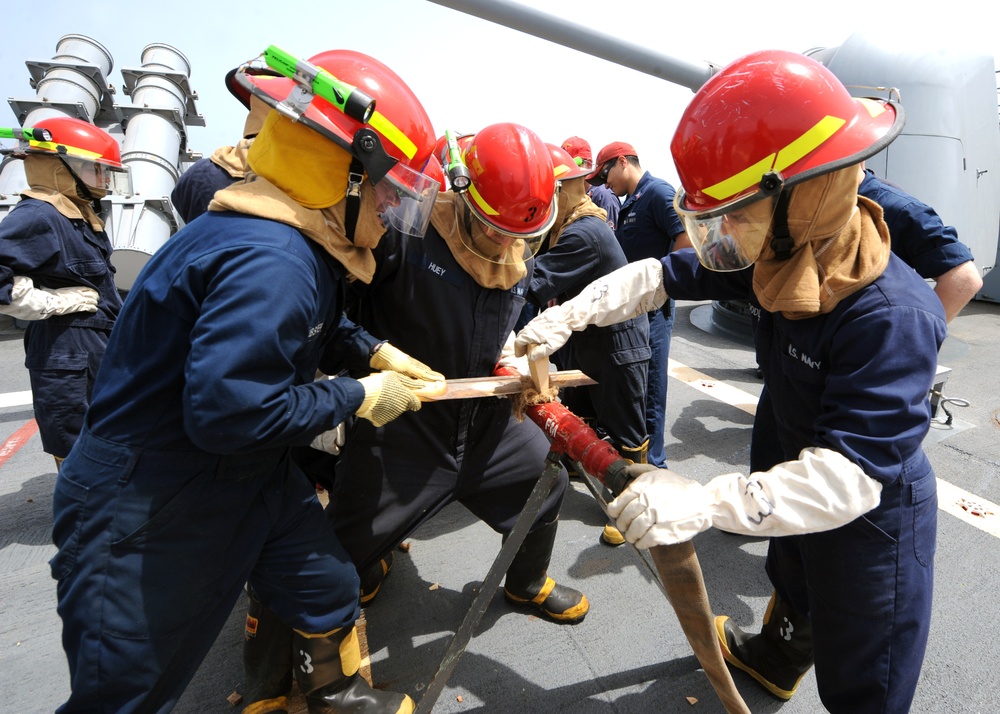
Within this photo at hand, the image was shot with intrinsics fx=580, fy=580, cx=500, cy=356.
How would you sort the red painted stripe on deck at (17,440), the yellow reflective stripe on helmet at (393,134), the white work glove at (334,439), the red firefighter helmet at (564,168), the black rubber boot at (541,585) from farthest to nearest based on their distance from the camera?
the red painted stripe on deck at (17,440) → the red firefighter helmet at (564,168) → the black rubber boot at (541,585) → the white work glove at (334,439) → the yellow reflective stripe on helmet at (393,134)

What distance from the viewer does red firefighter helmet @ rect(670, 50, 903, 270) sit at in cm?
149

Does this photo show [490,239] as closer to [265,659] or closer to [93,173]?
[265,659]

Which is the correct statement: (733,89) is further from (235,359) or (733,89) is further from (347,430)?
(347,430)

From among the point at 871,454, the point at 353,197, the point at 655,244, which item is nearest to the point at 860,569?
the point at 871,454

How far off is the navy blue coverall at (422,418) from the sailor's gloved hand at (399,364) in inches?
6.6

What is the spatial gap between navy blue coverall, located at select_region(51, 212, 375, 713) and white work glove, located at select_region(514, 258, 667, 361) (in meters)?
0.84

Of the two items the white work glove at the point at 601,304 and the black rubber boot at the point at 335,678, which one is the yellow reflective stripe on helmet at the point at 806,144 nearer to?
the white work glove at the point at 601,304

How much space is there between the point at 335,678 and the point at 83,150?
3.26 metres

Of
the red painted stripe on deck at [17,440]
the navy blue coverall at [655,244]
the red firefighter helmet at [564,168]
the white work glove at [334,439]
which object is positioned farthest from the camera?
the red painted stripe on deck at [17,440]

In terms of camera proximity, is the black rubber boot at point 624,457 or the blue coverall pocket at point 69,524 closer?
the blue coverall pocket at point 69,524

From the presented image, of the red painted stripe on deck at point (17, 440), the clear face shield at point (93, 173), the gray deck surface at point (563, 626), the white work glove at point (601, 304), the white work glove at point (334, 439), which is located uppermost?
the clear face shield at point (93, 173)

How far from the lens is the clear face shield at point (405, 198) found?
1667mm

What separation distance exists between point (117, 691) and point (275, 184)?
139 centimetres

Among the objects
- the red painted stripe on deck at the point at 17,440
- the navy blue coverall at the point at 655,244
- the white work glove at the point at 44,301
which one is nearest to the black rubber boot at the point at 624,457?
the navy blue coverall at the point at 655,244
